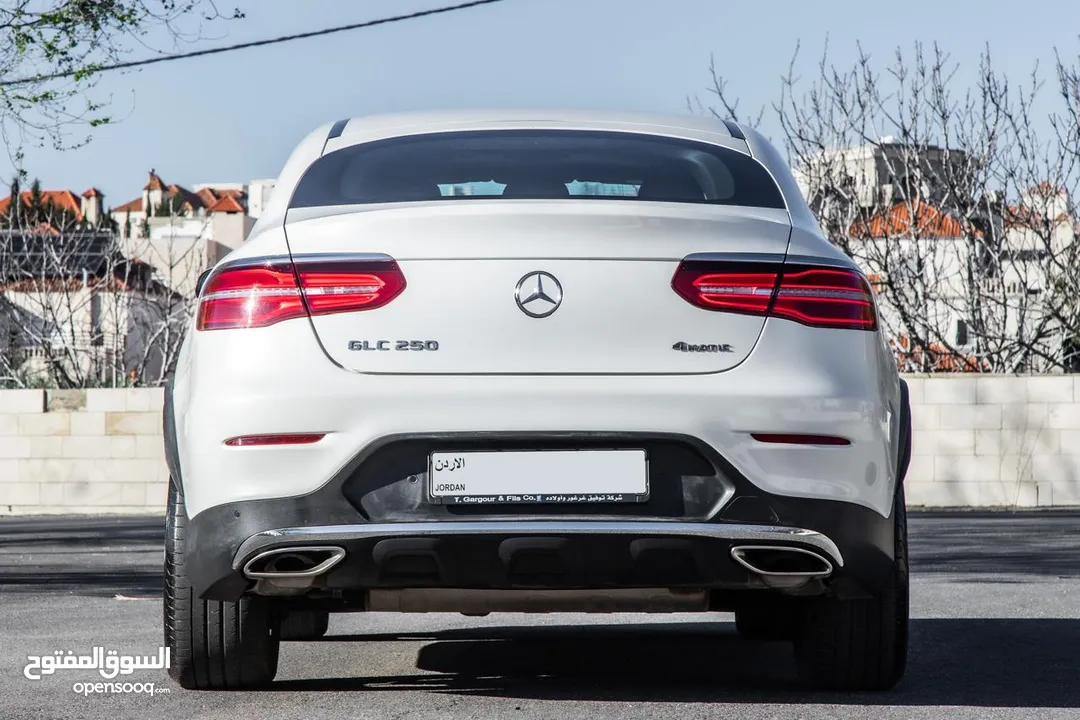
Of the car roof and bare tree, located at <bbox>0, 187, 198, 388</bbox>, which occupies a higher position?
the car roof

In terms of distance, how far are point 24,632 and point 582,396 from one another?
10.8 ft

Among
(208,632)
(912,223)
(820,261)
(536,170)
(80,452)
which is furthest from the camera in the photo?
(912,223)

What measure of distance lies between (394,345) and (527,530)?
0.55m

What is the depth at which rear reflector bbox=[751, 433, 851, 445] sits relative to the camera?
12.9ft

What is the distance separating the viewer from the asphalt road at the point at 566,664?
4336mm

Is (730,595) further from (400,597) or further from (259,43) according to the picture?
(259,43)

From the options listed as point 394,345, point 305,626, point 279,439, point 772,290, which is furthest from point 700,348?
point 305,626

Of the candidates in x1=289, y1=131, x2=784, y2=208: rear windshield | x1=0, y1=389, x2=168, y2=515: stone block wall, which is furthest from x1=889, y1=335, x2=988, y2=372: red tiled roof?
x1=289, y1=131, x2=784, y2=208: rear windshield

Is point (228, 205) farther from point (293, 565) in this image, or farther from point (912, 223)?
point (293, 565)

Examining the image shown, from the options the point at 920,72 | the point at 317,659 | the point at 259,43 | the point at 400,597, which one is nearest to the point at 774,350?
the point at 400,597

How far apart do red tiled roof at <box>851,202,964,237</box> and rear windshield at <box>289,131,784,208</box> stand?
54.4ft

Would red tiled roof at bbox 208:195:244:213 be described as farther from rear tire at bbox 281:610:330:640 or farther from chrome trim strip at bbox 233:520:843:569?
chrome trim strip at bbox 233:520:843:569

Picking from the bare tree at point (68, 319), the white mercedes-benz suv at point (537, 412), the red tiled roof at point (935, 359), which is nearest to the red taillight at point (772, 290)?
the white mercedes-benz suv at point (537, 412)

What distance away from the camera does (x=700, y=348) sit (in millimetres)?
3959
